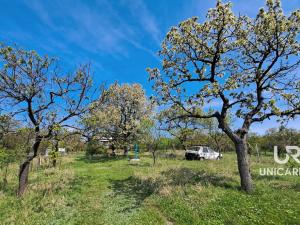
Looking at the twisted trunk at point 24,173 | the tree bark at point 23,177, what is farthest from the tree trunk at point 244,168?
the tree bark at point 23,177

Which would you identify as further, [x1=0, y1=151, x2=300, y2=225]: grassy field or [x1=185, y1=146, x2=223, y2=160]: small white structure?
[x1=185, y1=146, x2=223, y2=160]: small white structure

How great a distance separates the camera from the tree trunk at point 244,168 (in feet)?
39.3

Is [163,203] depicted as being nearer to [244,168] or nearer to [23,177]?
[244,168]

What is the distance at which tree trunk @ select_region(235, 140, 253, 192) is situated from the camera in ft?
39.3

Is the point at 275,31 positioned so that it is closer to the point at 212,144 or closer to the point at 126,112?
the point at 126,112

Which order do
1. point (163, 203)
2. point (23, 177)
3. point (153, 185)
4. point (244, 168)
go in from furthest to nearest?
1. point (153, 185)
2. point (23, 177)
3. point (244, 168)
4. point (163, 203)

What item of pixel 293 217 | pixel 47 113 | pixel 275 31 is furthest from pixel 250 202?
pixel 47 113

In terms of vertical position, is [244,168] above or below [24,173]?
above

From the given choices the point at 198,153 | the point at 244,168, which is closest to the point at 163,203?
the point at 244,168

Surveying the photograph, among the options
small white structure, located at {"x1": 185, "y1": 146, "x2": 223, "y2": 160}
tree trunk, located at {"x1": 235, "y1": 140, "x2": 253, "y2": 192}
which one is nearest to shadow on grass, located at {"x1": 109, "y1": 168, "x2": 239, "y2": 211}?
tree trunk, located at {"x1": 235, "y1": 140, "x2": 253, "y2": 192}

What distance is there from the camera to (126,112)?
140 feet

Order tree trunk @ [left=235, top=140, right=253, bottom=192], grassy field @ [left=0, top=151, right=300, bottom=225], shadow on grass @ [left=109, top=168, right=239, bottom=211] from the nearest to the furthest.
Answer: grassy field @ [left=0, top=151, right=300, bottom=225], tree trunk @ [left=235, top=140, right=253, bottom=192], shadow on grass @ [left=109, top=168, right=239, bottom=211]

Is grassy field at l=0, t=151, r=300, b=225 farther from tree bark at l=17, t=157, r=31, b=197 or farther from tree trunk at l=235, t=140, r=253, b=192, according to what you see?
tree bark at l=17, t=157, r=31, b=197

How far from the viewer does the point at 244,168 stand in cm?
1229
